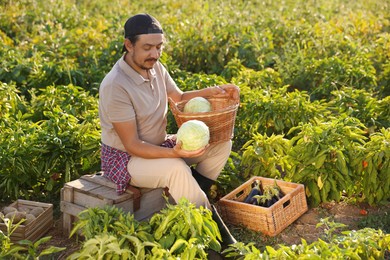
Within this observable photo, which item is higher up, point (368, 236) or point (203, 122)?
point (203, 122)

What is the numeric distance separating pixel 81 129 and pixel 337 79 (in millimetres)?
3006

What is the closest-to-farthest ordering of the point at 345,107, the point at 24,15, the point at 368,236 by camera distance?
the point at 368,236 → the point at 345,107 → the point at 24,15

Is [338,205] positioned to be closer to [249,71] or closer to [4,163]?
[249,71]

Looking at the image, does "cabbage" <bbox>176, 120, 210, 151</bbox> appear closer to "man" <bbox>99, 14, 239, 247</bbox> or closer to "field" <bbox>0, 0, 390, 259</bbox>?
"man" <bbox>99, 14, 239, 247</bbox>

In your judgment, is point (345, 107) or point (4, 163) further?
point (345, 107)

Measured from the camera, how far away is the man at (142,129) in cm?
417

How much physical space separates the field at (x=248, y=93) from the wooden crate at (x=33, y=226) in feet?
0.53

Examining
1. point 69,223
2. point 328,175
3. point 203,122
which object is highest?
point 203,122

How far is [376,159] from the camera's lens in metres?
4.71

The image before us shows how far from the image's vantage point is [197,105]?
4598 mm

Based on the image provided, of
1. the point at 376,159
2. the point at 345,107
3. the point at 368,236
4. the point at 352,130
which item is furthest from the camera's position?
the point at 345,107

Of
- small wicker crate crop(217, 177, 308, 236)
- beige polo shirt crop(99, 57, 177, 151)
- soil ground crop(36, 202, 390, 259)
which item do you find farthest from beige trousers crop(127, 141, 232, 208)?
soil ground crop(36, 202, 390, 259)

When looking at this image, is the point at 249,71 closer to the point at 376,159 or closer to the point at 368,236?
the point at 376,159

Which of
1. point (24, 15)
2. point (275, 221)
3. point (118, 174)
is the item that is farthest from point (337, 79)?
point (24, 15)
